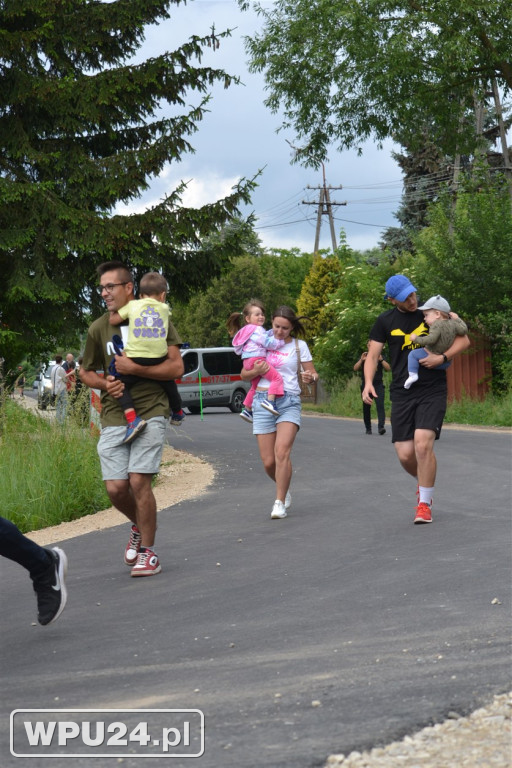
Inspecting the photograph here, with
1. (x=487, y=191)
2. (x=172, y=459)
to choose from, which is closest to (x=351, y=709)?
(x=172, y=459)

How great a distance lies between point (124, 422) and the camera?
7082mm

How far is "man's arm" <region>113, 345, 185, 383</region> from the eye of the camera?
22.7 ft

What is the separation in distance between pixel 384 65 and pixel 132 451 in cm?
1847

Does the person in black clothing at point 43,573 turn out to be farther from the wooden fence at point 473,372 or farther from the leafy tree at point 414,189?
the leafy tree at point 414,189

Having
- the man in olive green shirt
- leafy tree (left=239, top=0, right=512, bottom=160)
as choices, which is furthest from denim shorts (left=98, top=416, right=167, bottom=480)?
leafy tree (left=239, top=0, right=512, bottom=160)

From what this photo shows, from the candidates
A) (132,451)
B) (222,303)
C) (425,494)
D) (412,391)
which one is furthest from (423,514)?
(222,303)

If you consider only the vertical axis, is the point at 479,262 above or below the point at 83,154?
below

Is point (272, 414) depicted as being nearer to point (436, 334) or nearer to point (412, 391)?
point (412, 391)

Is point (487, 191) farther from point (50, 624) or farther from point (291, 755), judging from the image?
point (291, 755)

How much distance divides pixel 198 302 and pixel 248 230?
47.3 m

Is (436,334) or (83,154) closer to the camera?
(436,334)

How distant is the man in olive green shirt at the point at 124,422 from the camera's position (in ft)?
22.9

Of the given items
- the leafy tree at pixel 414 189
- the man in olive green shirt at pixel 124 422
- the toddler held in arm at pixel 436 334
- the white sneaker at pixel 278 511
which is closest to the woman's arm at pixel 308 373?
the toddler held in arm at pixel 436 334

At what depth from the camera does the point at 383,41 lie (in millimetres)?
23422
